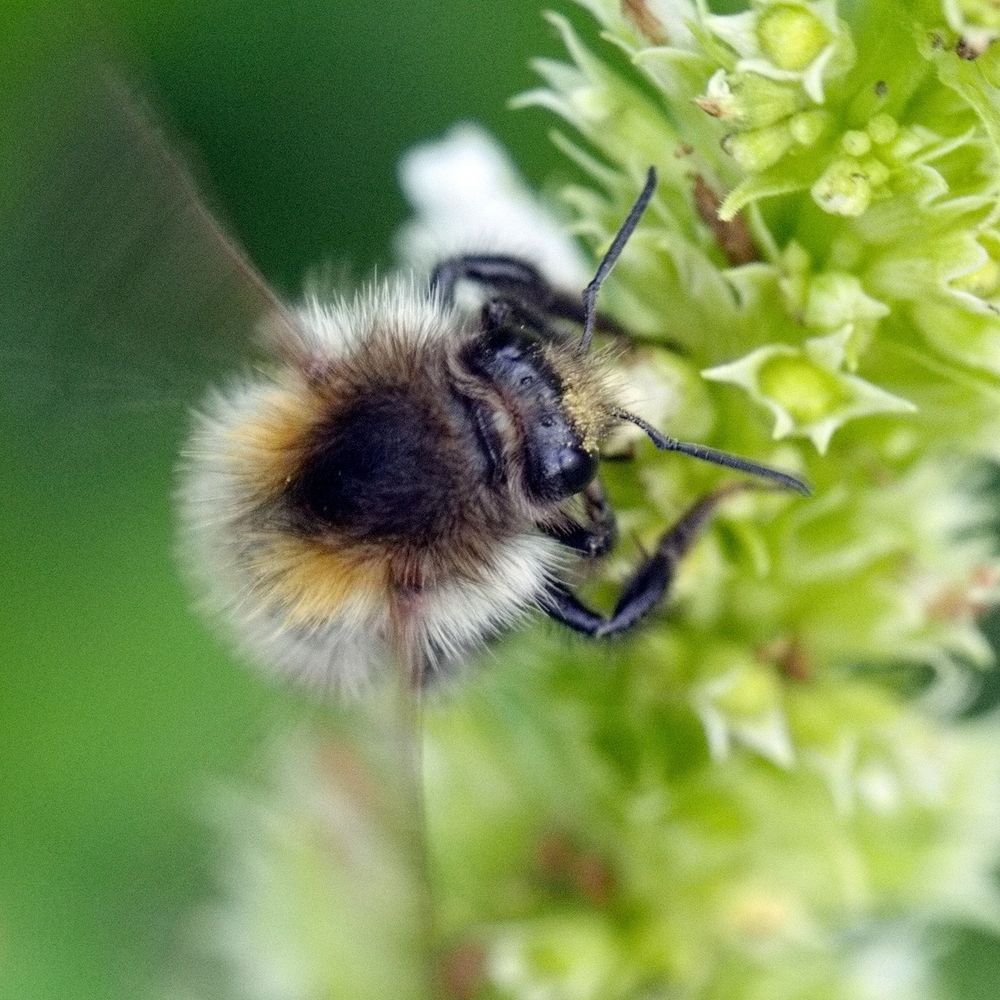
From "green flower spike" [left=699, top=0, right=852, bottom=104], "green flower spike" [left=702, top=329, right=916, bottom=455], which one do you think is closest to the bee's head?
"green flower spike" [left=702, top=329, right=916, bottom=455]

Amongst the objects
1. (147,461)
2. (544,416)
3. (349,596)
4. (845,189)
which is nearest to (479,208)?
(147,461)

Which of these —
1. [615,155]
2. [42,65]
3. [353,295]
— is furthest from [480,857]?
[42,65]

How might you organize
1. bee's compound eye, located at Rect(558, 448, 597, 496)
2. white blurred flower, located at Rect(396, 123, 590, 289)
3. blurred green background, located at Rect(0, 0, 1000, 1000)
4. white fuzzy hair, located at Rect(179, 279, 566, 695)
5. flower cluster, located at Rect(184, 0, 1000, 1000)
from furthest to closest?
white blurred flower, located at Rect(396, 123, 590, 289) → blurred green background, located at Rect(0, 0, 1000, 1000) → white fuzzy hair, located at Rect(179, 279, 566, 695) → bee's compound eye, located at Rect(558, 448, 597, 496) → flower cluster, located at Rect(184, 0, 1000, 1000)

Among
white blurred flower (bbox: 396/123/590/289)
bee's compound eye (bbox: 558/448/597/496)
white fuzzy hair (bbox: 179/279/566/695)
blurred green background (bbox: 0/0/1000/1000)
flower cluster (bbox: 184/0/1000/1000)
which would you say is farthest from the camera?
white blurred flower (bbox: 396/123/590/289)

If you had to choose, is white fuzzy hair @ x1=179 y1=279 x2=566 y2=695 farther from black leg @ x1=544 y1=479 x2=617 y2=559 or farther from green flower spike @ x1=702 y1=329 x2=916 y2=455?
green flower spike @ x1=702 y1=329 x2=916 y2=455

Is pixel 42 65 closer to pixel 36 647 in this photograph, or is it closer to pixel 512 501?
pixel 512 501

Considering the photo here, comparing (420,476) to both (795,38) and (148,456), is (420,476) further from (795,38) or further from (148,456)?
(795,38)

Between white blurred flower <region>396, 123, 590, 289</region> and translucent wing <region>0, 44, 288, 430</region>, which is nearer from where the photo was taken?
translucent wing <region>0, 44, 288, 430</region>
